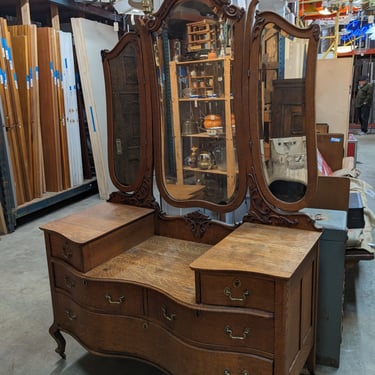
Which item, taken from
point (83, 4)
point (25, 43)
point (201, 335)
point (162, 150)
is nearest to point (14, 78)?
point (25, 43)

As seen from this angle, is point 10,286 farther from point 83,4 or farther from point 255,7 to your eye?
point 83,4

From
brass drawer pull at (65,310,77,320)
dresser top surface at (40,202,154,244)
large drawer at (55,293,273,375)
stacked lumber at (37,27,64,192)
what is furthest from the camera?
stacked lumber at (37,27,64,192)

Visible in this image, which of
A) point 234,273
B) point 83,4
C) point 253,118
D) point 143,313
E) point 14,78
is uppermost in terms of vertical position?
point 83,4

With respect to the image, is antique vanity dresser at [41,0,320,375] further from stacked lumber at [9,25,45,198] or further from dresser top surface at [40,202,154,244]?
stacked lumber at [9,25,45,198]

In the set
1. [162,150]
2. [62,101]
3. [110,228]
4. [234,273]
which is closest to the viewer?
[234,273]

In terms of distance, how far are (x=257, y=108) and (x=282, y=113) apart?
0.37 ft

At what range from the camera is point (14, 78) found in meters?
4.19

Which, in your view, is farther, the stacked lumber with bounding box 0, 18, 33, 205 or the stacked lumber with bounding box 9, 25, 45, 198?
the stacked lumber with bounding box 9, 25, 45, 198

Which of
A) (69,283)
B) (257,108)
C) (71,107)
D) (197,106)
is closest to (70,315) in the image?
(69,283)

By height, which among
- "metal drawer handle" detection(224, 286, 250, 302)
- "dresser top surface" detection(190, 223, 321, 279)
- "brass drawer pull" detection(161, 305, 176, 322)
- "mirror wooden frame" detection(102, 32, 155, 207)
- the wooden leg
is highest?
"mirror wooden frame" detection(102, 32, 155, 207)

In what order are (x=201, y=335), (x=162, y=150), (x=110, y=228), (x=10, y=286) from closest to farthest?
(x=201, y=335) → (x=110, y=228) → (x=162, y=150) → (x=10, y=286)

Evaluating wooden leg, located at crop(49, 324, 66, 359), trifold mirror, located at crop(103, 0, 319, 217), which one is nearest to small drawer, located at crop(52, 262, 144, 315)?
wooden leg, located at crop(49, 324, 66, 359)

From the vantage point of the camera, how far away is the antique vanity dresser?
152 cm

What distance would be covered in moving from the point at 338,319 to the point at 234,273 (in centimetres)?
87
